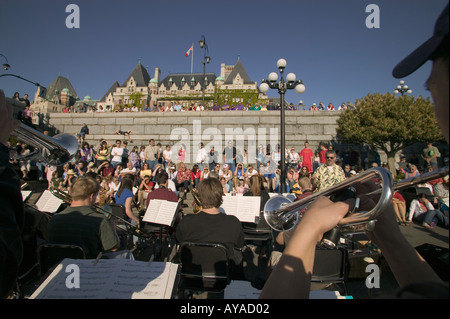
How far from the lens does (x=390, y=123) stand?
53.8 ft

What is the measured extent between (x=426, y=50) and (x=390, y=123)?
18860mm

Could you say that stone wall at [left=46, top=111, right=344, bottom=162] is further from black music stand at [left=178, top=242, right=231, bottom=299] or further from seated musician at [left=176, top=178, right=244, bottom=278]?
black music stand at [left=178, top=242, right=231, bottom=299]

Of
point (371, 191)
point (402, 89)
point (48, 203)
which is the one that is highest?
point (402, 89)

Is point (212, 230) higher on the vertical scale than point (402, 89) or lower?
lower

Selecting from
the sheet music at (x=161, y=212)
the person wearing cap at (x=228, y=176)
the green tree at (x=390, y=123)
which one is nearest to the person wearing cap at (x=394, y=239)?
the sheet music at (x=161, y=212)

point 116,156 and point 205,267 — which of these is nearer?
point 205,267

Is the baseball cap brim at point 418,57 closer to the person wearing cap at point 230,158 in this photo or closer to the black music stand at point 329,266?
the black music stand at point 329,266

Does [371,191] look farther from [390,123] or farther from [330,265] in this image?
[390,123]

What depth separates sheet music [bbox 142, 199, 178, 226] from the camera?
4.84 metres

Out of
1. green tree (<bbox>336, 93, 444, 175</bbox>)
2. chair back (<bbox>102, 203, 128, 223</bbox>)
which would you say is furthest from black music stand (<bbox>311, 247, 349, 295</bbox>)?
green tree (<bbox>336, 93, 444, 175</bbox>)

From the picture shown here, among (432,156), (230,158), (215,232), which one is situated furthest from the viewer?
(230,158)

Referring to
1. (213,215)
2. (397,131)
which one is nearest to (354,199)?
(213,215)

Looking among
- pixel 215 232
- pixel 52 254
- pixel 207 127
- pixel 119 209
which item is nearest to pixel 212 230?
pixel 215 232
